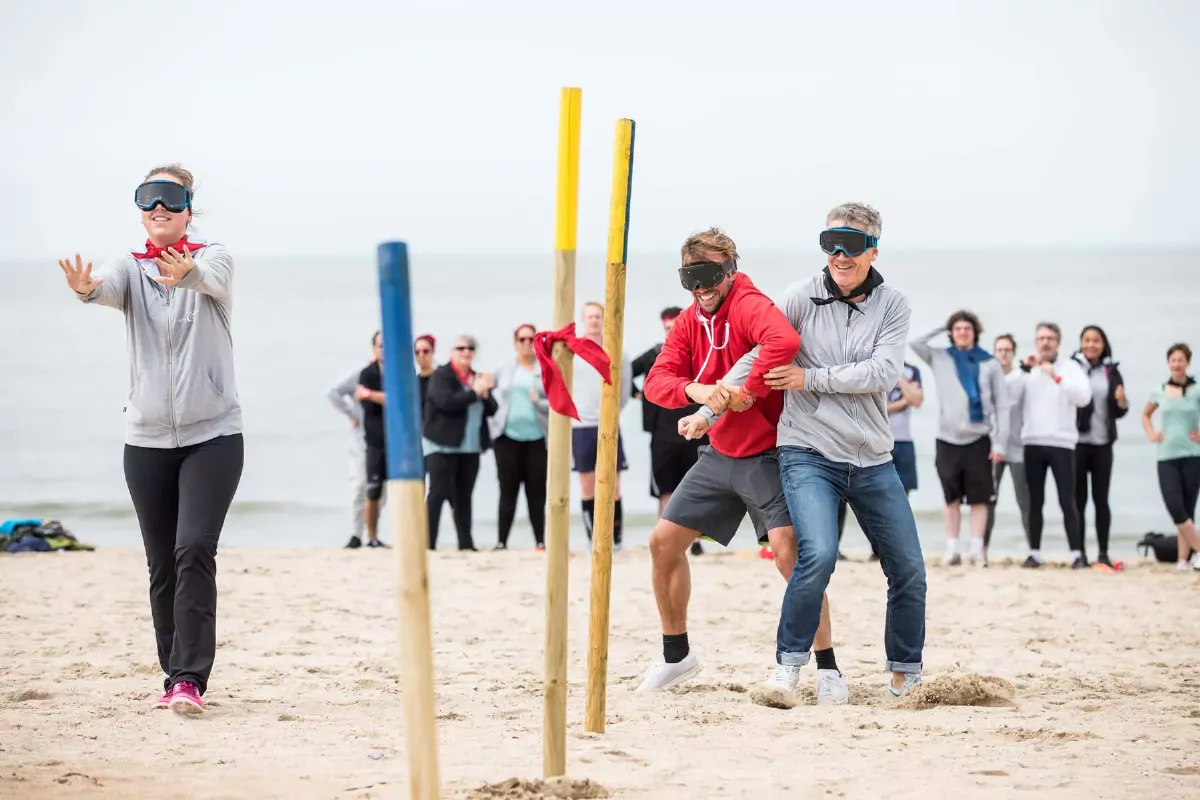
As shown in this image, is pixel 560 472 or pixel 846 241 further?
pixel 846 241

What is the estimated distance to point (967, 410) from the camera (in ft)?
32.8

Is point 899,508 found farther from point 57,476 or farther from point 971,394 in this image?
point 57,476

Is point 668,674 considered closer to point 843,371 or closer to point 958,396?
point 843,371

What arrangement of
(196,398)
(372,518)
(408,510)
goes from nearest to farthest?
(408,510) < (196,398) < (372,518)

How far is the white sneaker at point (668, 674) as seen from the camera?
218 inches

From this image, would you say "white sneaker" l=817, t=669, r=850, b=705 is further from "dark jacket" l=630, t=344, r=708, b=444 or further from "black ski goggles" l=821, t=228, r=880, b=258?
"dark jacket" l=630, t=344, r=708, b=444

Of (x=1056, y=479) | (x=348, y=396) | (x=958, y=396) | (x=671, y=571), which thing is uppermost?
(x=958, y=396)

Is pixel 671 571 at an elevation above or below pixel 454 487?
above

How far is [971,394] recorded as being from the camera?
9.97 m

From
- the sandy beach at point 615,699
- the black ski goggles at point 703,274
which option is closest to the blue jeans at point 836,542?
the sandy beach at point 615,699

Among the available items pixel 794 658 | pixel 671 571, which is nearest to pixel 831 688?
pixel 794 658

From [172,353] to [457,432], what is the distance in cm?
569

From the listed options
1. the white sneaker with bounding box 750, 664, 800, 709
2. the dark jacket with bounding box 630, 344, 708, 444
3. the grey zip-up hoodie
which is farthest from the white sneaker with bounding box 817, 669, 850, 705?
the grey zip-up hoodie

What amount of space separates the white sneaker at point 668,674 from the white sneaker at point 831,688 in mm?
518
